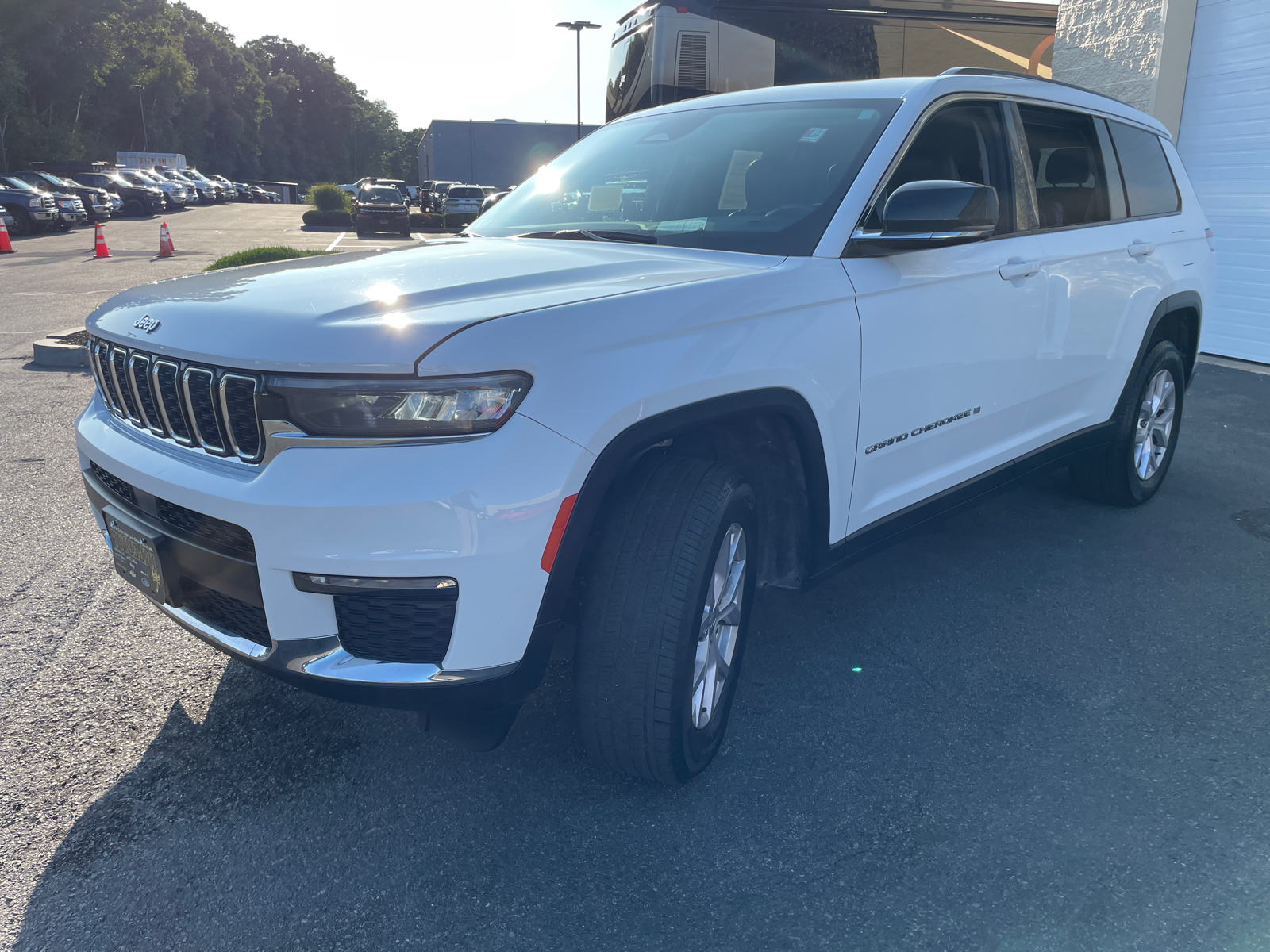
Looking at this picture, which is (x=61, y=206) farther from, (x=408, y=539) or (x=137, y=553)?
(x=408, y=539)

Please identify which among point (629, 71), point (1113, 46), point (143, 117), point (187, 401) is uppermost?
point (143, 117)

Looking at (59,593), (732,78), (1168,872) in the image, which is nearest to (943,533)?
(1168,872)

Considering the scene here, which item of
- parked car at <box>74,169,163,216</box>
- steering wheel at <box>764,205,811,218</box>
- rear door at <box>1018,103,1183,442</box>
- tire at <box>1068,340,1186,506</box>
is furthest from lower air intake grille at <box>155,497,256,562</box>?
parked car at <box>74,169,163,216</box>

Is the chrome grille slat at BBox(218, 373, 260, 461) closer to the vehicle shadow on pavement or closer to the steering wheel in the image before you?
the vehicle shadow on pavement

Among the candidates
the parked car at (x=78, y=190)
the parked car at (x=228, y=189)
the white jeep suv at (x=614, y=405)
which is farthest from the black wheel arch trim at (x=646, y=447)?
the parked car at (x=228, y=189)

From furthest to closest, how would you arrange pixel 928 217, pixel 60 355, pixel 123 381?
pixel 60 355 < pixel 928 217 < pixel 123 381

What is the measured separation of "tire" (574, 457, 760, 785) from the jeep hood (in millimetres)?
494

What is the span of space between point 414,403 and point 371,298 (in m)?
0.43

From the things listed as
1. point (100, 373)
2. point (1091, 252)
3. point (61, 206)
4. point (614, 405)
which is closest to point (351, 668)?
point (614, 405)

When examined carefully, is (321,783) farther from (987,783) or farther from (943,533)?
(943,533)

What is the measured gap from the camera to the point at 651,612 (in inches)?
86.2

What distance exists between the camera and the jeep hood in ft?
6.40

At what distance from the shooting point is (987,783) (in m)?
2.53

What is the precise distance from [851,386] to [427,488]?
4.25ft
